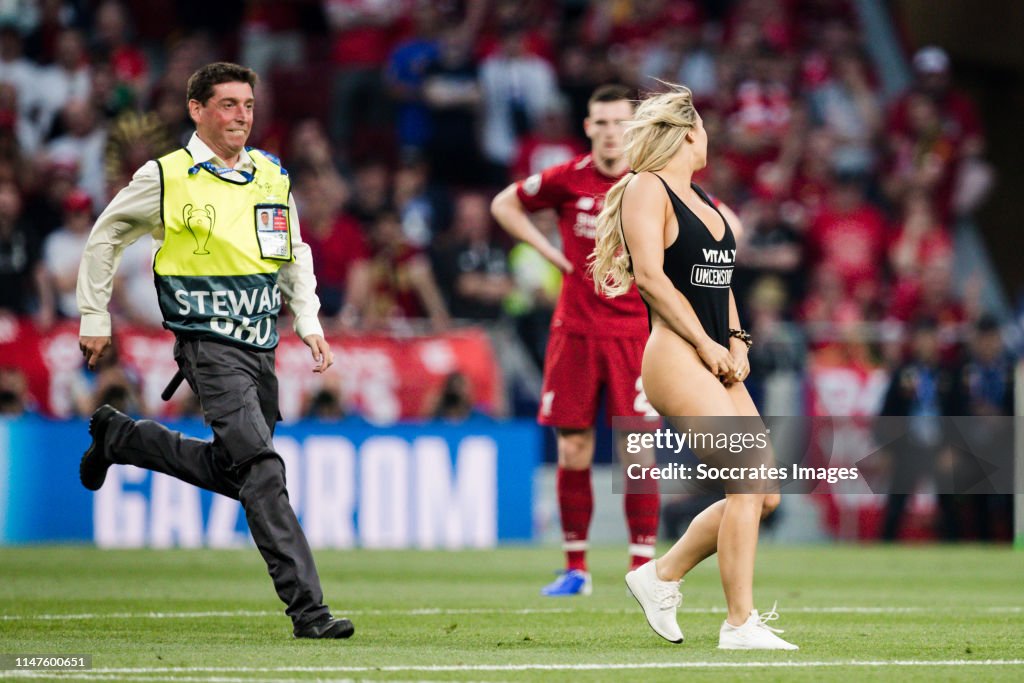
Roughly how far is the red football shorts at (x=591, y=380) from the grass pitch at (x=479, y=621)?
110 cm

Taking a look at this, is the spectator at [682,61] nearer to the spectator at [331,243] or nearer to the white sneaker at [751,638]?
the spectator at [331,243]

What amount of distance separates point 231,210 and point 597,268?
1.70 m

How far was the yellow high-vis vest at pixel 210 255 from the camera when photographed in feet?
25.3

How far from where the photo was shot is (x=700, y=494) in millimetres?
16516

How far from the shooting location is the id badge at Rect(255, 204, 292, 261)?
25.7 ft

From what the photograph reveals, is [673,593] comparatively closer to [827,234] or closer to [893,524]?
[893,524]

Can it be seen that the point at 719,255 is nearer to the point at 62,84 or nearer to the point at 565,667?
the point at 565,667

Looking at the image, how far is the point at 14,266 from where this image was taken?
16188mm

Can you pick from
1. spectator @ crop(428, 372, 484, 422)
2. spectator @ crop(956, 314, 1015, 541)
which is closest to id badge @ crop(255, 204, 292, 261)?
spectator @ crop(428, 372, 484, 422)

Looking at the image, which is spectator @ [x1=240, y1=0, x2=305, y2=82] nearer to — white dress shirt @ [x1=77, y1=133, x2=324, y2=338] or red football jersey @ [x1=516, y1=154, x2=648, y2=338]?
red football jersey @ [x1=516, y1=154, x2=648, y2=338]

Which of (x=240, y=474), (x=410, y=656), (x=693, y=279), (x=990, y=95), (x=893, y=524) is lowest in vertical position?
(x=893, y=524)

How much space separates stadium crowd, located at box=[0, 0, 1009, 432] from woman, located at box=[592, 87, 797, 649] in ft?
30.8

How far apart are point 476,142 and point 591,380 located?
992 centimetres

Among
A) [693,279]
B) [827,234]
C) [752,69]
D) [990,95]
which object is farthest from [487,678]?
[990,95]
